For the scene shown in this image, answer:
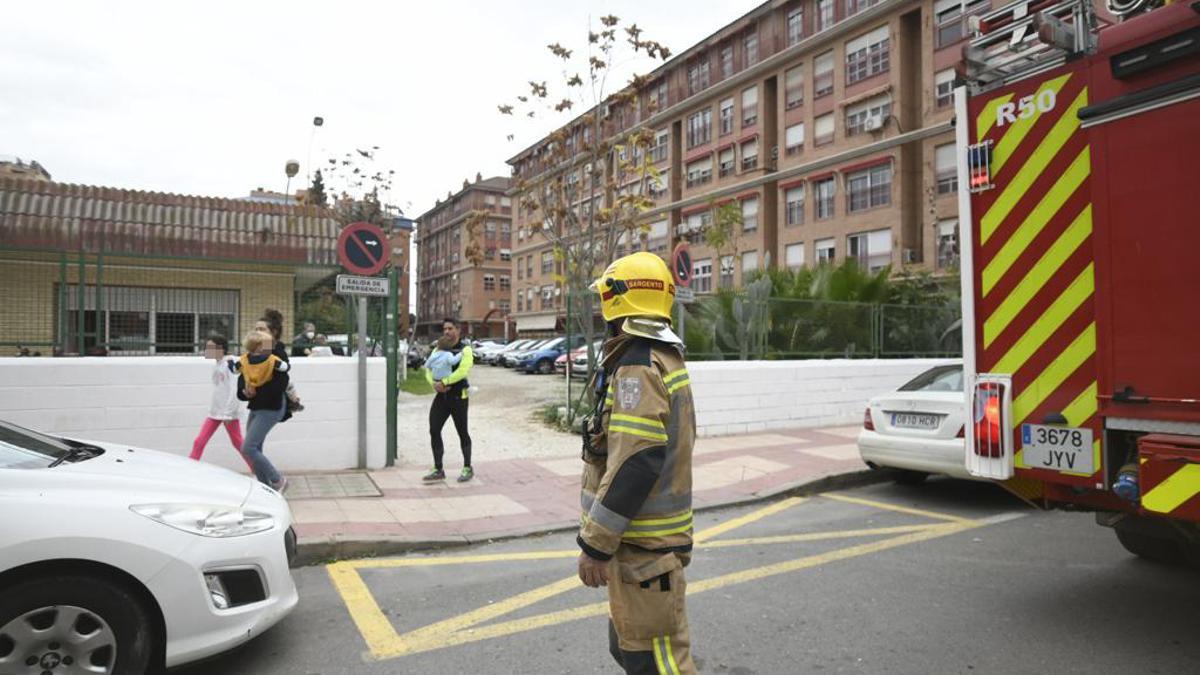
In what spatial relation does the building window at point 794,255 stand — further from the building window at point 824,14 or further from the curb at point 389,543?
the curb at point 389,543

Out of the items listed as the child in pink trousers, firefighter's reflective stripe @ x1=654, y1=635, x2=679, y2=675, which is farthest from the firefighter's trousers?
the child in pink trousers

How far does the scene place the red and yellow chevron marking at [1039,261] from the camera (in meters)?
3.41

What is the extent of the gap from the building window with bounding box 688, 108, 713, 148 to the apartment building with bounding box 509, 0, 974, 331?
0.11 m

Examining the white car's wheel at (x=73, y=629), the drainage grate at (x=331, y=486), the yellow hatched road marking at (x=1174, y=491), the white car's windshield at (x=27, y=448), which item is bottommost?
the drainage grate at (x=331, y=486)

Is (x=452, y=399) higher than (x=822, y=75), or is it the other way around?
(x=822, y=75)

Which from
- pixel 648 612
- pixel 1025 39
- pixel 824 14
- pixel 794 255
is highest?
pixel 824 14

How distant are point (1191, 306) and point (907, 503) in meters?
4.58

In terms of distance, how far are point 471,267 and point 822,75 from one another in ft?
123

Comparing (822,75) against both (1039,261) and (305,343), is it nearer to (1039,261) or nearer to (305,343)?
(305,343)

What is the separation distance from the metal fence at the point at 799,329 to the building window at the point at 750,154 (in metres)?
28.3

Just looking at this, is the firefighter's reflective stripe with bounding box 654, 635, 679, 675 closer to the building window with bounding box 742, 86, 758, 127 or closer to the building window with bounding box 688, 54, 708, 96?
the building window with bounding box 742, 86, 758, 127

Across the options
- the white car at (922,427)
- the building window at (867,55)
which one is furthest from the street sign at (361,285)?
the building window at (867,55)

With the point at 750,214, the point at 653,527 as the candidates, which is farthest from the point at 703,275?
the point at 653,527

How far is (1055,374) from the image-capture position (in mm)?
3510
